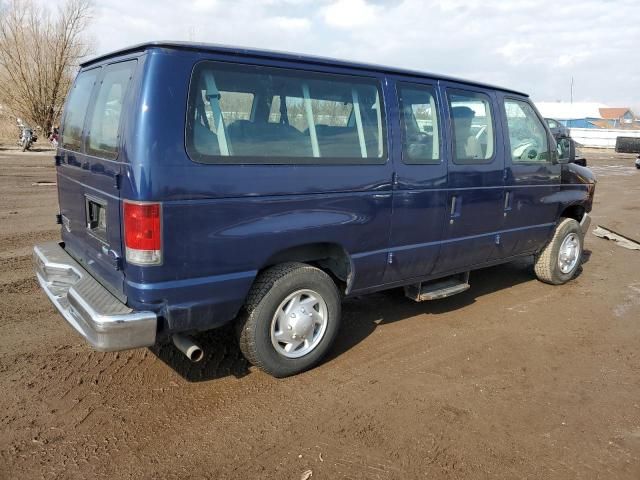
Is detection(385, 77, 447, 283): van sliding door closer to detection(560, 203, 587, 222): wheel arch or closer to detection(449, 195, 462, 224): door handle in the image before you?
detection(449, 195, 462, 224): door handle

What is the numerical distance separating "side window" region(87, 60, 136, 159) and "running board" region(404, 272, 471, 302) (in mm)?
2783

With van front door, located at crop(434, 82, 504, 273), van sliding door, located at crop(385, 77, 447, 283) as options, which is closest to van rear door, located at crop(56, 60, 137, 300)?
van sliding door, located at crop(385, 77, 447, 283)

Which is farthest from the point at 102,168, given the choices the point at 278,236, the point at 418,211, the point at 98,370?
the point at 418,211

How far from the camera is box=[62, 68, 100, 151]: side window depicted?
12.8 feet

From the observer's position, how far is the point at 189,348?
3.27m

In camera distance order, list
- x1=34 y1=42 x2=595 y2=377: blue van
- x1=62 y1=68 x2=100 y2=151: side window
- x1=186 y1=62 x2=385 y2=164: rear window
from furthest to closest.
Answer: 1. x1=62 y1=68 x2=100 y2=151: side window
2. x1=186 y1=62 x2=385 y2=164: rear window
3. x1=34 y1=42 x2=595 y2=377: blue van

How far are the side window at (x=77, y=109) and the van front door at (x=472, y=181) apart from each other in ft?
9.65

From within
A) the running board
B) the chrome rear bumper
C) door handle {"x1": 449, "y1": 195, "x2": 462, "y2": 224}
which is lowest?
the running board

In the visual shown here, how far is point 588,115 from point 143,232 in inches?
3587

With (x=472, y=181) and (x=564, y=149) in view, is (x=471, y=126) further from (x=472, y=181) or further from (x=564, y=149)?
(x=564, y=149)

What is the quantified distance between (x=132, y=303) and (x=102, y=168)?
89 centimetres

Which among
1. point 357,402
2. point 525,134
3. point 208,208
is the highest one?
point 525,134

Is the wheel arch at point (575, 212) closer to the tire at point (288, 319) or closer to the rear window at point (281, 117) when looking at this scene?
the rear window at point (281, 117)

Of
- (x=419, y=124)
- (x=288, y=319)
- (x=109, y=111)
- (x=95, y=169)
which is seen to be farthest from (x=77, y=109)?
(x=419, y=124)
